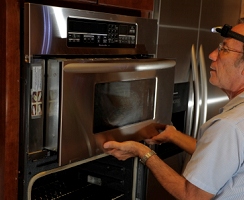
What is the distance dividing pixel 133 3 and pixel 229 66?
0.40 meters

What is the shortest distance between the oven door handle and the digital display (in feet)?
0.16

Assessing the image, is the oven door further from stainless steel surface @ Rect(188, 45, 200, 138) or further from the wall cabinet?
stainless steel surface @ Rect(188, 45, 200, 138)

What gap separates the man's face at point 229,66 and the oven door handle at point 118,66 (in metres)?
0.20

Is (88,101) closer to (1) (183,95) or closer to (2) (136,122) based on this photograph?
(2) (136,122)

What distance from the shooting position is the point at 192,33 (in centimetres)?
178

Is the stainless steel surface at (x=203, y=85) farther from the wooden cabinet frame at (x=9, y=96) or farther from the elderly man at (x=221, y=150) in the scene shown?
the wooden cabinet frame at (x=9, y=96)

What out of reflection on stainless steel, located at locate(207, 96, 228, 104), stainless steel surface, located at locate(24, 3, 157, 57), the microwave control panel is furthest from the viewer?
reflection on stainless steel, located at locate(207, 96, 228, 104)

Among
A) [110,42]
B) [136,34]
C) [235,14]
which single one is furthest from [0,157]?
[235,14]

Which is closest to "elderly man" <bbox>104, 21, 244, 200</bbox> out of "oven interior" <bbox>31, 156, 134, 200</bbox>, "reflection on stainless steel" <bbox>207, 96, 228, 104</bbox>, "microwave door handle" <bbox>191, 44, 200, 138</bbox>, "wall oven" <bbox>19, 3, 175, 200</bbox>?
"wall oven" <bbox>19, 3, 175, 200</bbox>

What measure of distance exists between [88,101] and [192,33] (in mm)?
815

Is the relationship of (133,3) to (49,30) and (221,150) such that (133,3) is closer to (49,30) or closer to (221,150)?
(49,30)

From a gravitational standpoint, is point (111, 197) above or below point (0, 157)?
below

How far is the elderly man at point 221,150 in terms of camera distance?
1081mm

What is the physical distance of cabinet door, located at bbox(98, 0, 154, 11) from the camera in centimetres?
128
